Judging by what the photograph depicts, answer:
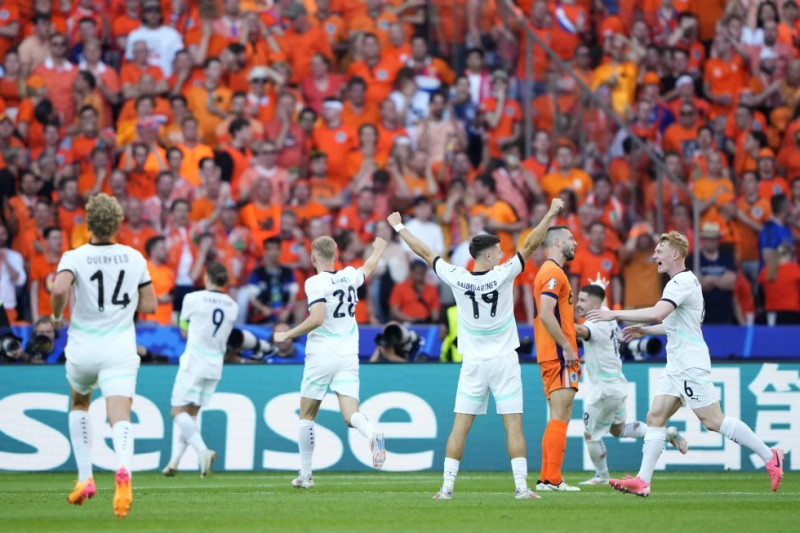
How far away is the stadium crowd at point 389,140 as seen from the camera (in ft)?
65.2

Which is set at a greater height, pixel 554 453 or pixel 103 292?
pixel 103 292

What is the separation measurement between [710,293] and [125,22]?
10220 mm

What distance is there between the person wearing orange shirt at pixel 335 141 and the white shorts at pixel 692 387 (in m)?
9.64

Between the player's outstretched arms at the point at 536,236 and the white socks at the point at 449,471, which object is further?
the white socks at the point at 449,471

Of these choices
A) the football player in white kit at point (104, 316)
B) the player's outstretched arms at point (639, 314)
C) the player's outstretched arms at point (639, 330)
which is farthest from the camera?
the player's outstretched arms at point (639, 330)

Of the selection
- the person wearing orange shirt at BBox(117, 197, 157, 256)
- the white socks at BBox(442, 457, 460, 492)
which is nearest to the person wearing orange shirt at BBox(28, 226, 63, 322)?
the person wearing orange shirt at BBox(117, 197, 157, 256)

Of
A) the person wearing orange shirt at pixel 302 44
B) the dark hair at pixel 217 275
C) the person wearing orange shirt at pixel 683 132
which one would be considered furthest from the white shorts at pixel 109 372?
the person wearing orange shirt at pixel 683 132

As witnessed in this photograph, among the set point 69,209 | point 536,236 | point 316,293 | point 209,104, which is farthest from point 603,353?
point 209,104

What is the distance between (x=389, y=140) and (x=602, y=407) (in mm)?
7928

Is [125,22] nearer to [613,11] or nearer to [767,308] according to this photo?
[613,11]

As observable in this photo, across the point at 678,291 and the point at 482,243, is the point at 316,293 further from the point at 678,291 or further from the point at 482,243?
the point at 678,291

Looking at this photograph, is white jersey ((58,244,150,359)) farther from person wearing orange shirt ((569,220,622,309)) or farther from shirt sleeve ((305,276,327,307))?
person wearing orange shirt ((569,220,622,309))

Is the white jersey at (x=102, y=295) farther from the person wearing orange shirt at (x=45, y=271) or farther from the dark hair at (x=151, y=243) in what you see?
the person wearing orange shirt at (x=45, y=271)

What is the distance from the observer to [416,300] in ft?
63.8
